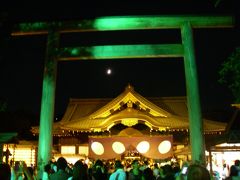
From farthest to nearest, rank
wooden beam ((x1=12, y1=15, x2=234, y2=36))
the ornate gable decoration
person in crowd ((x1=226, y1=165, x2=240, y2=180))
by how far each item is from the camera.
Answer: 1. the ornate gable decoration
2. wooden beam ((x1=12, y1=15, x2=234, y2=36))
3. person in crowd ((x1=226, y1=165, x2=240, y2=180))

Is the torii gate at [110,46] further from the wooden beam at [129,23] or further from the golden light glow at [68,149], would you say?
the golden light glow at [68,149]

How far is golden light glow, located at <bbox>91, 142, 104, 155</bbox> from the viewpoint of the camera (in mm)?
14930

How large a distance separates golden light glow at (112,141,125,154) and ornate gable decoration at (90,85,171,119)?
1.57 meters

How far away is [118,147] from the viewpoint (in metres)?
14.9

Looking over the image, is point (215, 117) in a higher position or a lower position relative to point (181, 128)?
higher

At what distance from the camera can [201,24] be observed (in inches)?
409

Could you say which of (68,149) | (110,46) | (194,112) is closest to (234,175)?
(194,112)

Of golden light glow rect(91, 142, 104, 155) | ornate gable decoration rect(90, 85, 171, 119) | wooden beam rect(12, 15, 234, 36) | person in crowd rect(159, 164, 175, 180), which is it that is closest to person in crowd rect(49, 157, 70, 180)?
person in crowd rect(159, 164, 175, 180)

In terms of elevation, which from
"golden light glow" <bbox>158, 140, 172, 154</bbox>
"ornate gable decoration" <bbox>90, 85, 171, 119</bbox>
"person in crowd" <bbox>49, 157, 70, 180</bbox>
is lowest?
"person in crowd" <bbox>49, 157, 70, 180</bbox>

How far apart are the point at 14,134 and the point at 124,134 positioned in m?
4.79

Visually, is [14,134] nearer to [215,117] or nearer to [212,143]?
[212,143]

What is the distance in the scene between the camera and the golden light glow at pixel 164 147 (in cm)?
1475

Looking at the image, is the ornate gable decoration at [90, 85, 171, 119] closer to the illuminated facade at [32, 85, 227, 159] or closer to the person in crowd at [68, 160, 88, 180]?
the illuminated facade at [32, 85, 227, 159]

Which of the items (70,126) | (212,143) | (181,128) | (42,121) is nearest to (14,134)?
(70,126)
